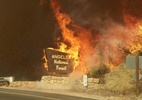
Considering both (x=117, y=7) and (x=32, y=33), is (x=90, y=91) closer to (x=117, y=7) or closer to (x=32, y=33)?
(x=117, y=7)

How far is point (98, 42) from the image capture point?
39.8 meters

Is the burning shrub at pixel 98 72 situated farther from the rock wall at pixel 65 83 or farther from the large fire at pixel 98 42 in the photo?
the rock wall at pixel 65 83

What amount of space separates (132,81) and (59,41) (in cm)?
1801

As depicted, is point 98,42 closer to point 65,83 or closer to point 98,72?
point 98,72

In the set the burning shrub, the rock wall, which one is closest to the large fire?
the burning shrub

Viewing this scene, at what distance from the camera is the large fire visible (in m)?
33.9

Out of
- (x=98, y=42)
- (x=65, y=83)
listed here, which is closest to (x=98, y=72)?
(x=65, y=83)

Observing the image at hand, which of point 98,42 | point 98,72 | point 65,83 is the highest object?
point 98,42

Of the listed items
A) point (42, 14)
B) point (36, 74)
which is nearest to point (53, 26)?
point (42, 14)

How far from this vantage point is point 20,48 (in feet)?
148

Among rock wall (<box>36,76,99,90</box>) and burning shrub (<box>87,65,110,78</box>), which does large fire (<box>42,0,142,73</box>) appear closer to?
burning shrub (<box>87,65,110,78</box>)

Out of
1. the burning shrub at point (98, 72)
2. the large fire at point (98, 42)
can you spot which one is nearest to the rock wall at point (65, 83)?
the burning shrub at point (98, 72)

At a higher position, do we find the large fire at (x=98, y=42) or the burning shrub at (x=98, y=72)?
the large fire at (x=98, y=42)

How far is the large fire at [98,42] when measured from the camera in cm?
3390
